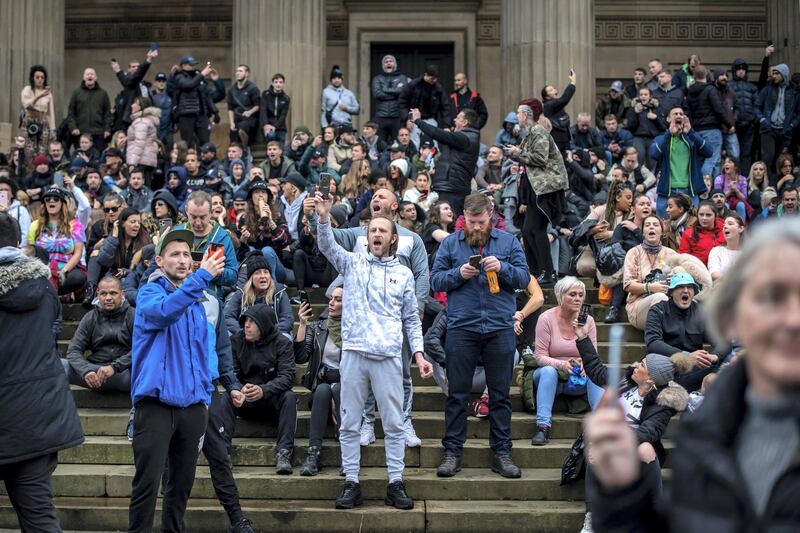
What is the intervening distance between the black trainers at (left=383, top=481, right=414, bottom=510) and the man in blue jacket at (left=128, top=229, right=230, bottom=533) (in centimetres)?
216

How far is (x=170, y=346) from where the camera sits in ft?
21.6

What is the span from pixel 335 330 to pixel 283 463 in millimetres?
1202

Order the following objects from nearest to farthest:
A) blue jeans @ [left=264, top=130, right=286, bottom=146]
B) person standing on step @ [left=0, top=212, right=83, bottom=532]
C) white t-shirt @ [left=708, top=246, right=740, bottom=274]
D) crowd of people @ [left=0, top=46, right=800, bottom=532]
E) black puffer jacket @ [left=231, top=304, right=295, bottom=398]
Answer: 1. person standing on step @ [left=0, top=212, right=83, bottom=532]
2. crowd of people @ [left=0, top=46, right=800, bottom=532]
3. black puffer jacket @ [left=231, top=304, right=295, bottom=398]
4. white t-shirt @ [left=708, top=246, right=740, bottom=274]
5. blue jeans @ [left=264, top=130, right=286, bottom=146]

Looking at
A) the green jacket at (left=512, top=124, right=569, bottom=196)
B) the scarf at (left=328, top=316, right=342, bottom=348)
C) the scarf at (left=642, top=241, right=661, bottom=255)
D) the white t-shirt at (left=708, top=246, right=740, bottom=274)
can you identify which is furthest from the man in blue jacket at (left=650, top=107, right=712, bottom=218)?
the scarf at (left=328, top=316, right=342, bottom=348)

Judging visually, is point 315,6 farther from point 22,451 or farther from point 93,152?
point 22,451

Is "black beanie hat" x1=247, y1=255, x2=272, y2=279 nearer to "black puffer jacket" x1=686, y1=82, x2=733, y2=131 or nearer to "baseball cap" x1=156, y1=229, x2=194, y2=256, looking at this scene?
"baseball cap" x1=156, y1=229, x2=194, y2=256

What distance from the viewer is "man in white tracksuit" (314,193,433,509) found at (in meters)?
8.45

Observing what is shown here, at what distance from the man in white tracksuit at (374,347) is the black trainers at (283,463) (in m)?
0.59

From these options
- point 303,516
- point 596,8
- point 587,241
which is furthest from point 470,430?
point 596,8

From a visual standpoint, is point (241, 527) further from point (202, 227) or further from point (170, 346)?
Result: point (202, 227)

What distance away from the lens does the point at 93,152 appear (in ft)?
57.2

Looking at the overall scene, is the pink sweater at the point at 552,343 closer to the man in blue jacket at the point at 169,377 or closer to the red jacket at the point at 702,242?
the red jacket at the point at 702,242

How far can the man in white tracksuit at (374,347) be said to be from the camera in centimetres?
845

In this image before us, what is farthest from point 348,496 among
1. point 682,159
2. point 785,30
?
point 785,30
